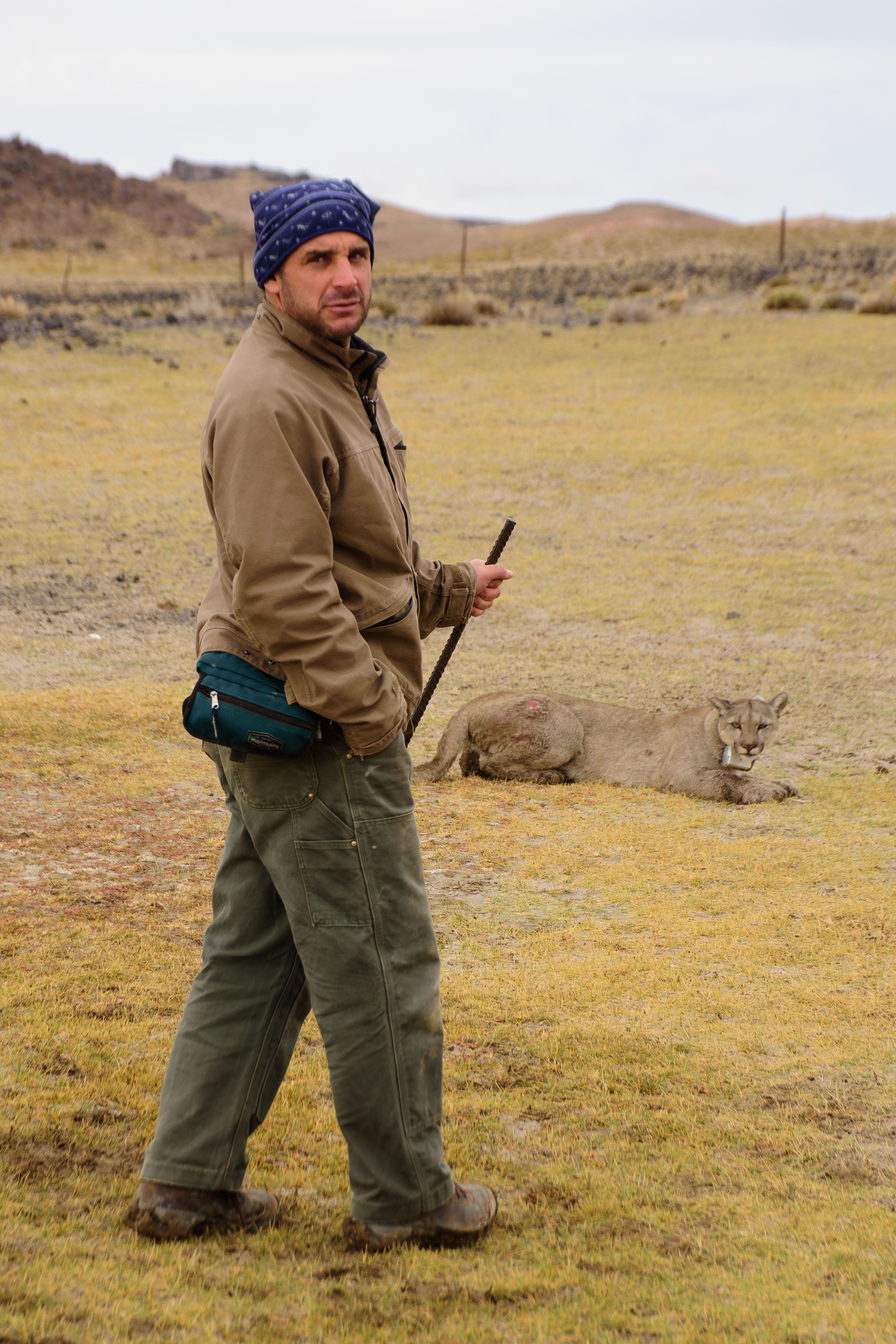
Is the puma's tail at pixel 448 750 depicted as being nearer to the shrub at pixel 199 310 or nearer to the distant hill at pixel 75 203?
the shrub at pixel 199 310

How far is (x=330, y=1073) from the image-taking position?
2.86 m

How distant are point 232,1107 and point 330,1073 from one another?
0.97ft

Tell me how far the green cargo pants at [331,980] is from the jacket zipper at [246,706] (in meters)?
0.10

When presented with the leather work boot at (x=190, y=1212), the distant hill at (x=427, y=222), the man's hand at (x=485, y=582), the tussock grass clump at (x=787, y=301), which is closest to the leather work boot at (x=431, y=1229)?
the leather work boot at (x=190, y=1212)

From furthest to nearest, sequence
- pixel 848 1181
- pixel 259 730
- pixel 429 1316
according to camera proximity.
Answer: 1. pixel 848 1181
2. pixel 259 730
3. pixel 429 1316

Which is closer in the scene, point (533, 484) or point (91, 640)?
point (91, 640)

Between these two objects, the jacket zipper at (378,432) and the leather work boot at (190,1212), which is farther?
the jacket zipper at (378,432)

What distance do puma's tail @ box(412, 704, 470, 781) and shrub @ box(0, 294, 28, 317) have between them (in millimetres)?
22319

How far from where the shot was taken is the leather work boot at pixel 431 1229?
283cm

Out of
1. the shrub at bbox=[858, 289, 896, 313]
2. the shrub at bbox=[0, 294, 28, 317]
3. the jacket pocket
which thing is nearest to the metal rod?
the jacket pocket

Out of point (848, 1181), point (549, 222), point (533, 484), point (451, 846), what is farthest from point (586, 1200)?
point (549, 222)

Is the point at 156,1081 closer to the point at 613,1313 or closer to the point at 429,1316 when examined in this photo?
the point at 429,1316

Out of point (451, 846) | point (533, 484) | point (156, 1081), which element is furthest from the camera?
point (533, 484)

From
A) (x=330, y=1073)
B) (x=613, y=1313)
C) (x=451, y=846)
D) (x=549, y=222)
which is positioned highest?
(x=549, y=222)
